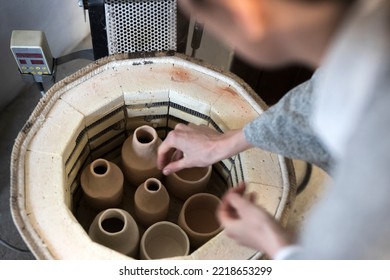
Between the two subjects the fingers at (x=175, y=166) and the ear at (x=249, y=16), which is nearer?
the ear at (x=249, y=16)

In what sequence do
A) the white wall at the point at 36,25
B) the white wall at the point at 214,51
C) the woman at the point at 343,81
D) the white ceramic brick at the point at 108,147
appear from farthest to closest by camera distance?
the white wall at the point at 214,51, the white wall at the point at 36,25, the white ceramic brick at the point at 108,147, the woman at the point at 343,81

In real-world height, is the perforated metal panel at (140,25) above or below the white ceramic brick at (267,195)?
above

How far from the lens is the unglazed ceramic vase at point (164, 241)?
1042mm

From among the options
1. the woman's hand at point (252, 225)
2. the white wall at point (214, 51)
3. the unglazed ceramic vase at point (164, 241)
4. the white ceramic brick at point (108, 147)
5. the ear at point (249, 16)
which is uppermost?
the ear at point (249, 16)

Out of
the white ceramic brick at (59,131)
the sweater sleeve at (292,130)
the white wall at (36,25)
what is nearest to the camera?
the sweater sleeve at (292,130)

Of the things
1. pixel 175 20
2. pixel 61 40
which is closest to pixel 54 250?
pixel 175 20

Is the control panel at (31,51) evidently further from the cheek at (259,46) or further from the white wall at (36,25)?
the cheek at (259,46)

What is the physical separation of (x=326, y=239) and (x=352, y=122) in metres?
0.12

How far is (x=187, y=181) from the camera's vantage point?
113 cm

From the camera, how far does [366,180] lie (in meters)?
0.40

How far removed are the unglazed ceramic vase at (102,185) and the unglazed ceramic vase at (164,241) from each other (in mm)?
133

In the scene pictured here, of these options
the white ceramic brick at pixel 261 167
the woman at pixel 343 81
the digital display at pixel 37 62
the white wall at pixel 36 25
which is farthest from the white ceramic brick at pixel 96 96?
the woman at pixel 343 81

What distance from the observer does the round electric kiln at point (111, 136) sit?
0.90 m

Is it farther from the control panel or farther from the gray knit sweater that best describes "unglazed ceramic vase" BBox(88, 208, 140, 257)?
the gray knit sweater
